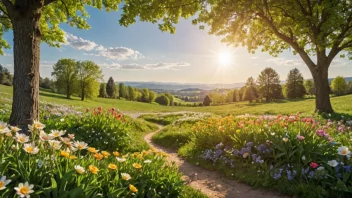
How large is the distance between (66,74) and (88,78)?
480cm

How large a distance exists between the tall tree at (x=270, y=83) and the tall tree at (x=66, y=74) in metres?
43.8

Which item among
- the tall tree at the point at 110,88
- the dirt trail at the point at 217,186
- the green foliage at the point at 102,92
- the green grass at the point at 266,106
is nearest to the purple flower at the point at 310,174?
the dirt trail at the point at 217,186

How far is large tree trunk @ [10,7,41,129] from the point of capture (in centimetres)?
712

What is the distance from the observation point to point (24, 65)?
7.13 meters

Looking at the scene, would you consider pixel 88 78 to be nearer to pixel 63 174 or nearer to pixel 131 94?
pixel 131 94

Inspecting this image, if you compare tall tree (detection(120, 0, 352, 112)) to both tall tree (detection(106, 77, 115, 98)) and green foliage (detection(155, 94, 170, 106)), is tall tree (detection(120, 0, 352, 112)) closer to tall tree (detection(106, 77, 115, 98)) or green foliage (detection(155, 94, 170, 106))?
tall tree (detection(106, 77, 115, 98))

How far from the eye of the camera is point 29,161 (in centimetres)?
340

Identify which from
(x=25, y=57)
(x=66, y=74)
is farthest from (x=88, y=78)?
(x=25, y=57)

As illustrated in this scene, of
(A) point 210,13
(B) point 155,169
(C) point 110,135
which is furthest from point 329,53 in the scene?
(B) point 155,169

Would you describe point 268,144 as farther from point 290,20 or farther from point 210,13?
point 290,20

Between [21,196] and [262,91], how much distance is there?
226ft

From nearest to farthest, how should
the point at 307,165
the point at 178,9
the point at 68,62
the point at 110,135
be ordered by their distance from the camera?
the point at 307,165 < the point at 110,135 < the point at 178,9 < the point at 68,62

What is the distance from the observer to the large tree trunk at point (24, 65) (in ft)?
23.4

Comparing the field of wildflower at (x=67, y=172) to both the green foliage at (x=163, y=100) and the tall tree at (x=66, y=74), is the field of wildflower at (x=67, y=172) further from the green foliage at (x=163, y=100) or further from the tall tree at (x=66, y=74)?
the green foliage at (x=163, y=100)
